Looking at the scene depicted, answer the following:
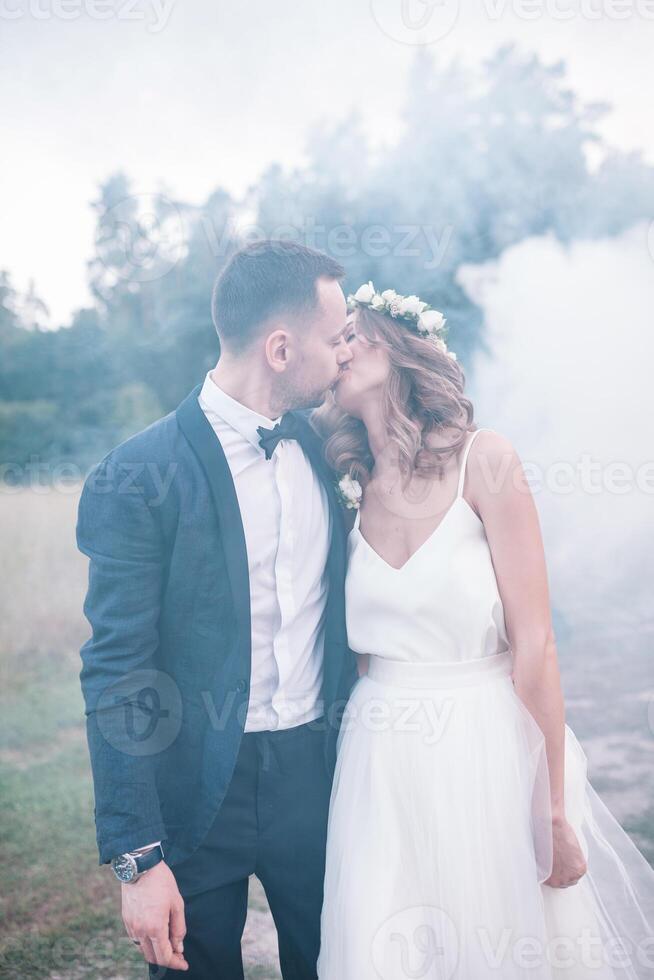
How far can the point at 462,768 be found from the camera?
1866 mm

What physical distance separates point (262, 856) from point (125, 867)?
36 centimetres

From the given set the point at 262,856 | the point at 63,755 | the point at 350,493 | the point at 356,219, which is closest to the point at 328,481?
the point at 350,493

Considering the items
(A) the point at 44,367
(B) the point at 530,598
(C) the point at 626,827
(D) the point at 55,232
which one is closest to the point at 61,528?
(A) the point at 44,367

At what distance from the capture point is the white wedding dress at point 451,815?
1.77m

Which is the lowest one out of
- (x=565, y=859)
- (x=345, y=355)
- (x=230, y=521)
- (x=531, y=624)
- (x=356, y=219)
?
(x=565, y=859)

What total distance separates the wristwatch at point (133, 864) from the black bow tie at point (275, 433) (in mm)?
959

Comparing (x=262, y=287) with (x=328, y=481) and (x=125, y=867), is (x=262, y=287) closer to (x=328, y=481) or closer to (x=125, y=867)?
(x=328, y=481)

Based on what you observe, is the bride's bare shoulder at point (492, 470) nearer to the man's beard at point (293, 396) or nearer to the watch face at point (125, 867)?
the man's beard at point (293, 396)

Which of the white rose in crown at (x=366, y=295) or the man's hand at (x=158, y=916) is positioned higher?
the white rose in crown at (x=366, y=295)

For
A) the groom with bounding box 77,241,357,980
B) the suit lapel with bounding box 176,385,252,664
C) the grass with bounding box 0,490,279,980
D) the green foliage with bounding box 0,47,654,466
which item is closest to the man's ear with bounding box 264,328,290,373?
the groom with bounding box 77,241,357,980

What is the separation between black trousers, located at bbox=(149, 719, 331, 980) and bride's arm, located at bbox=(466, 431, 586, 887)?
56 cm

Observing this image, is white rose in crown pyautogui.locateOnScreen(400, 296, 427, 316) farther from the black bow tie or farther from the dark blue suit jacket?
the dark blue suit jacket

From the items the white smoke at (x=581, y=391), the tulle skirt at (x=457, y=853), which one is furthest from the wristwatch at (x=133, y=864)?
the white smoke at (x=581, y=391)

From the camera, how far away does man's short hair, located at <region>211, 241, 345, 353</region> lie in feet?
6.68
